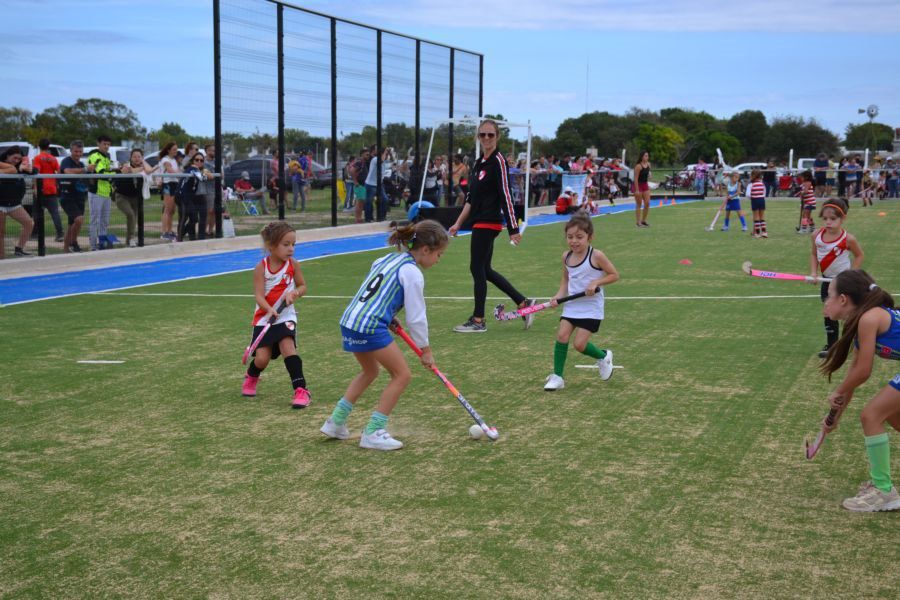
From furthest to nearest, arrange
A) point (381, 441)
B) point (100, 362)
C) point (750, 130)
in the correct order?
1. point (750, 130)
2. point (100, 362)
3. point (381, 441)

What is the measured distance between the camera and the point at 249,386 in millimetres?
7559

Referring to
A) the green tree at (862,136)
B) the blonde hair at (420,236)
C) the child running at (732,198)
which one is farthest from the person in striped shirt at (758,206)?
the green tree at (862,136)

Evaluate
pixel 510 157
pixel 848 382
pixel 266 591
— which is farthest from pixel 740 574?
pixel 510 157

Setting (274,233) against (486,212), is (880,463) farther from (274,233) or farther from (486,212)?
(486,212)

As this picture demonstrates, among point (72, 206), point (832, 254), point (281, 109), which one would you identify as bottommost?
point (832, 254)

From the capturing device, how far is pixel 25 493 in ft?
17.6

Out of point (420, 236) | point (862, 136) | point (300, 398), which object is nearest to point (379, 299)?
point (420, 236)

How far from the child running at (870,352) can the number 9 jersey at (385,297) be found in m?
2.27

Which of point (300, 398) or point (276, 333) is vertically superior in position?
point (276, 333)

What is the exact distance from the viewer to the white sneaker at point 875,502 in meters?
5.04

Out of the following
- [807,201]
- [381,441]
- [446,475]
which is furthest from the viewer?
[807,201]

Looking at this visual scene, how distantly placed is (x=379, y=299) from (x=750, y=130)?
9036cm

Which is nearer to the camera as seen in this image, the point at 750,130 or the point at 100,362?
the point at 100,362

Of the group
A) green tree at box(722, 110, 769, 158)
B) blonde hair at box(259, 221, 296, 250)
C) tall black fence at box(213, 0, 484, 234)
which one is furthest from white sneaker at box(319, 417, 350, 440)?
green tree at box(722, 110, 769, 158)
